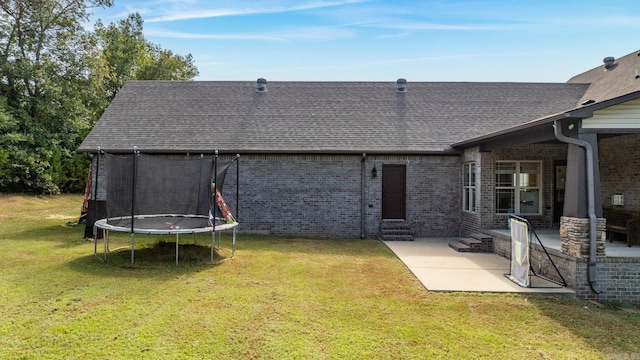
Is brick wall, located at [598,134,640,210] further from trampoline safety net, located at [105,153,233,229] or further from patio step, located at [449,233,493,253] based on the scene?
trampoline safety net, located at [105,153,233,229]

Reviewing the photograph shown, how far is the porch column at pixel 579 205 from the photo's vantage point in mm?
6062

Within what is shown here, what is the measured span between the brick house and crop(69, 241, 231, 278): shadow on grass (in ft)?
10.8

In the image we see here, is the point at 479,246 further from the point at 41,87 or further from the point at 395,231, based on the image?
the point at 41,87

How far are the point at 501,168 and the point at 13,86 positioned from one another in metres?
23.4

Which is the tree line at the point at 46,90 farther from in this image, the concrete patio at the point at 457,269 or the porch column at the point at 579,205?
the porch column at the point at 579,205

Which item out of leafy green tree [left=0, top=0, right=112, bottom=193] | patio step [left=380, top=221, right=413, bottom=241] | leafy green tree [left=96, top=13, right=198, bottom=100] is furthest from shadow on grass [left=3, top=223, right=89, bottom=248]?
leafy green tree [left=96, top=13, right=198, bottom=100]

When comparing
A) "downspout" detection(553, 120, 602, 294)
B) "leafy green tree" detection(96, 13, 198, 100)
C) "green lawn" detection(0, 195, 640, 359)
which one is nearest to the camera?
"green lawn" detection(0, 195, 640, 359)

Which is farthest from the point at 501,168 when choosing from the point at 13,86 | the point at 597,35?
the point at 13,86

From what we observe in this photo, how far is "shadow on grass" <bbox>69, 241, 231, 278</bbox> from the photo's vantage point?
698 centimetres

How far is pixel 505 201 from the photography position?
10.5 m

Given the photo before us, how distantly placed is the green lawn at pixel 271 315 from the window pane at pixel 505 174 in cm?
452

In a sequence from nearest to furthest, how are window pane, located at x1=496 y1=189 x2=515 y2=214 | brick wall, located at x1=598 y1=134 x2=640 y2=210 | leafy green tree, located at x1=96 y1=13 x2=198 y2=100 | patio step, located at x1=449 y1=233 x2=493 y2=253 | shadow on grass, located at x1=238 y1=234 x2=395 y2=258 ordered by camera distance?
brick wall, located at x1=598 y1=134 x2=640 y2=210 < shadow on grass, located at x1=238 y1=234 x2=395 y2=258 < patio step, located at x1=449 y1=233 x2=493 y2=253 < window pane, located at x1=496 y1=189 x2=515 y2=214 < leafy green tree, located at x1=96 y1=13 x2=198 y2=100

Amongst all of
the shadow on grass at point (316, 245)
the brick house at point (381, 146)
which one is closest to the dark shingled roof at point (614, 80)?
the brick house at point (381, 146)

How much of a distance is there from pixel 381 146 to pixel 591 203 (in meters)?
6.49
